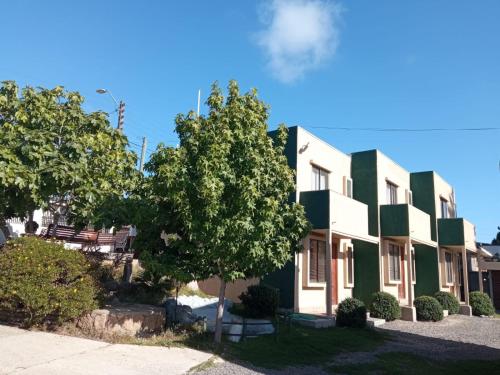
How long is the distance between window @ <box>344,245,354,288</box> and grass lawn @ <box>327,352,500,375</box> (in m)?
7.65

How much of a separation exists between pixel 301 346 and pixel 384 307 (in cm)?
739

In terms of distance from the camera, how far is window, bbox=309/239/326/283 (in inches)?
665

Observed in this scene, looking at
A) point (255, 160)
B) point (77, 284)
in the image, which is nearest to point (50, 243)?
point (77, 284)

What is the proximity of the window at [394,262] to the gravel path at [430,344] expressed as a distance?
2.83 meters

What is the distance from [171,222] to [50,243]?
8.13 ft

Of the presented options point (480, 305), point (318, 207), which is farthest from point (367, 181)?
point (480, 305)

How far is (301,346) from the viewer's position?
11.2 m

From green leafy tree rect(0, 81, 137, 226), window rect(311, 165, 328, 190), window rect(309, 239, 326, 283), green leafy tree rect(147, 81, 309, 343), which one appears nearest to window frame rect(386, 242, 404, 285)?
window rect(309, 239, 326, 283)

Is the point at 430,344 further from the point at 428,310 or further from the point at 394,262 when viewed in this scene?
the point at 394,262

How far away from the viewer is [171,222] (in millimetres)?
10414

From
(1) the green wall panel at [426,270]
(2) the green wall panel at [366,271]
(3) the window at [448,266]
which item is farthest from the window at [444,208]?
(2) the green wall panel at [366,271]

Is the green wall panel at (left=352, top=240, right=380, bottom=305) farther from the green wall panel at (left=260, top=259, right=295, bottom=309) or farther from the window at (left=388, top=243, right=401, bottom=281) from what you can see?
the green wall panel at (left=260, top=259, right=295, bottom=309)

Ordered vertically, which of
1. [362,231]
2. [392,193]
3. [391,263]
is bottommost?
[391,263]

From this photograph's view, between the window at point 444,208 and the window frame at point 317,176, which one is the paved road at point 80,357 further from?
the window at point 444,208
